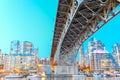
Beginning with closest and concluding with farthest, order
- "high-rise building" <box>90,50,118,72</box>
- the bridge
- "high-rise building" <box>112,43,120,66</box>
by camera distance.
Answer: the bridge
"high-rise building" <box>90,50,118,72</box>
"high-rise building" <box>112,43,120,66</box>

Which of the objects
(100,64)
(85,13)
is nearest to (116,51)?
(100,64)

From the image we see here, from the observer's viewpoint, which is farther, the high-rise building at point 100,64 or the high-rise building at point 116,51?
the high-rise building at point 116,51

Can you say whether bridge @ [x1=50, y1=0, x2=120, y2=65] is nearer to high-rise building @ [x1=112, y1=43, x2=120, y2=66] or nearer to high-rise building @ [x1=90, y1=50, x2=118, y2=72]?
A: high-rise building @ [x1=90, y1=50, x2=118, y2=72]

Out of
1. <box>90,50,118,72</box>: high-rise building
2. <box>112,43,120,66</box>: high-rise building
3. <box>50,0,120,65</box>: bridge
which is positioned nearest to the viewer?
<box>50,0,120,65</box>: bridge

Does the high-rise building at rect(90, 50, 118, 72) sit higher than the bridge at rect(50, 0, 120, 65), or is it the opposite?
the bridge at rect(50, 0, 120, 65)

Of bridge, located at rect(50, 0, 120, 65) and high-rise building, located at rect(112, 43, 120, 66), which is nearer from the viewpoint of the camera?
bridge, located at rect(50, 0, 120, 65)

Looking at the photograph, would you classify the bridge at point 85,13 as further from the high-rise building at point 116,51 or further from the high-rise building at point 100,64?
the high-rise building at point 116,51

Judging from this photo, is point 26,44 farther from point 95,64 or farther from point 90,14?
point 90,14

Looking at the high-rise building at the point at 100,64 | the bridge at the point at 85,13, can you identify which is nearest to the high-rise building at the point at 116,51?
the high-rise building at the point at 100,64

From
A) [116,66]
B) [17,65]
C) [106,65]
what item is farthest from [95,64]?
[17,65]

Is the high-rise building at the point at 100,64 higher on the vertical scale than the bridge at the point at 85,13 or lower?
lower

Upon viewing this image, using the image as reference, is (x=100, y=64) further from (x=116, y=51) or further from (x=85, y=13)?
(x=85, y=13)

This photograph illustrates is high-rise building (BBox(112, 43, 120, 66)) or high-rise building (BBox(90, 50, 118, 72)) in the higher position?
high-rise building (BBox(112, 43, 120, 66))

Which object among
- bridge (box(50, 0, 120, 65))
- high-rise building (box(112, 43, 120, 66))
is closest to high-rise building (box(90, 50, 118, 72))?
high-rise building (box(112, 43, 120, 66))
